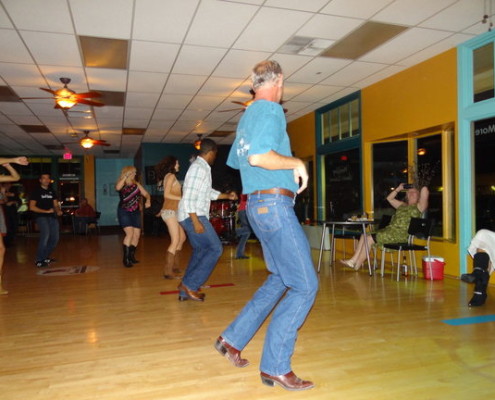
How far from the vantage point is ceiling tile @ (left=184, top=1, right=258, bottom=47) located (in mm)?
4156

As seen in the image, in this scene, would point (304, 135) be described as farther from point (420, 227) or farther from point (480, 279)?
point (480, 279)

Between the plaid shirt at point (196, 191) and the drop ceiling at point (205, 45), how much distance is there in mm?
1728

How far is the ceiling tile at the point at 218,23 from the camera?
4156mm

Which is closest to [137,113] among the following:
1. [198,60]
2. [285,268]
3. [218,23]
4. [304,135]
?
[198,60]

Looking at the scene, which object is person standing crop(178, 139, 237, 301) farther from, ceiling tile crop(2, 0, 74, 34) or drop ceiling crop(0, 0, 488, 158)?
ceiling tile crop(2, 0, 74, 34)

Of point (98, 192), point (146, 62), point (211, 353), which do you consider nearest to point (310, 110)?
point (146, 62)

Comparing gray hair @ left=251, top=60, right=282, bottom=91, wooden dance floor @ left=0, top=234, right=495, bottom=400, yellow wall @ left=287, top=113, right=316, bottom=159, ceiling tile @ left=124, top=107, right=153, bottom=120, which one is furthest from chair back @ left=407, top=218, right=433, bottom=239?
ceiling tile @ left=124, top=107, right=153, bottom=120

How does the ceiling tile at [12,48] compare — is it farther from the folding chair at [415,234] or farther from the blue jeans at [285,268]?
the folding chair at [415,234]

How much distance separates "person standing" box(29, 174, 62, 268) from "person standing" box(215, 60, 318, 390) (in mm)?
5235

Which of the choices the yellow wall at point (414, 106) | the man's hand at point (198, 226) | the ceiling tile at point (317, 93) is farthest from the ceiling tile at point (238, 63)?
the man's hand at point (198, 226)

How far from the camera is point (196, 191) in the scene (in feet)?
11.5

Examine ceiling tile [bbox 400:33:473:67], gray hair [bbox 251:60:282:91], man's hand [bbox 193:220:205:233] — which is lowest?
man's hand [bbox 193:220:205:233]

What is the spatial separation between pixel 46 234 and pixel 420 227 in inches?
216

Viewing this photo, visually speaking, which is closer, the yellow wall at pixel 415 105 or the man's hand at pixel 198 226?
the man's hand at pixel 198 226
